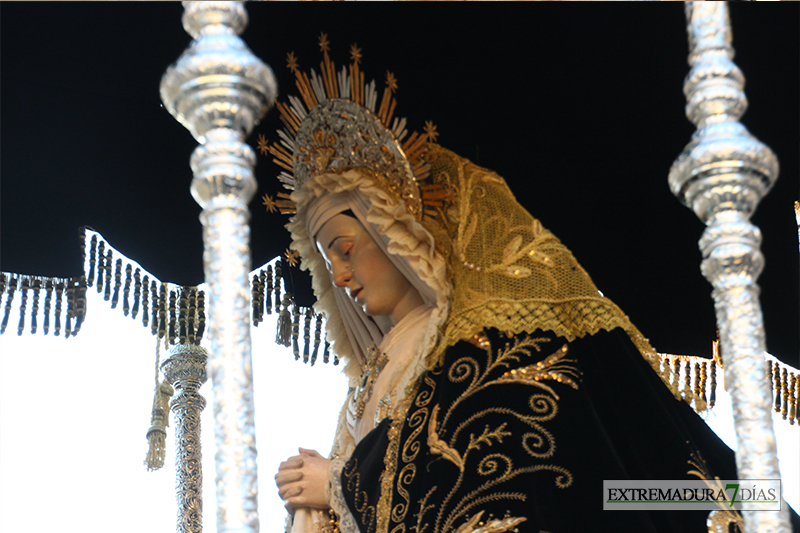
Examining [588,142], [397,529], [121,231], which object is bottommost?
[397,529]

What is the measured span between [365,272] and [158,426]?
4.99 ft

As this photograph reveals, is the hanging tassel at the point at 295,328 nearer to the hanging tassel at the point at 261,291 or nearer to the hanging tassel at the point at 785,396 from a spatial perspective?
the hanging tassel at the point at 261,291

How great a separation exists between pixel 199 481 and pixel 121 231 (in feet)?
3.20

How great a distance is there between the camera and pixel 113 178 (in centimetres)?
334

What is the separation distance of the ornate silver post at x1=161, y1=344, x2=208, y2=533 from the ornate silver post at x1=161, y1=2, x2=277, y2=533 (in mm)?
2293

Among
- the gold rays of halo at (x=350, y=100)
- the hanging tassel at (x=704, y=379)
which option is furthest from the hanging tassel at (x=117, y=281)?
the hanging tassel at (x=704, y=379)

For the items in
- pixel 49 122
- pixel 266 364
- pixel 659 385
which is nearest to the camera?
pixel 659 385

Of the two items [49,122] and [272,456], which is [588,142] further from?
[272,456]

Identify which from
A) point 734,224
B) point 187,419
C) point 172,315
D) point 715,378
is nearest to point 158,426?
point 187,419

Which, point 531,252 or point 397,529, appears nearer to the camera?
point 397,529

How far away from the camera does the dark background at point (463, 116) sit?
9.96 ft

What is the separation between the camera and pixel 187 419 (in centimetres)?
372

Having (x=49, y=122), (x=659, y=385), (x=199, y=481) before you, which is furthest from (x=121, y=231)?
(x=659, y=385)

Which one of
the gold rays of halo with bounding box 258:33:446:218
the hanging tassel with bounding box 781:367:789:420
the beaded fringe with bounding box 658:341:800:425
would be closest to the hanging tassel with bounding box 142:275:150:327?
the gold rays of halo with bounding box 258:33:446:218
